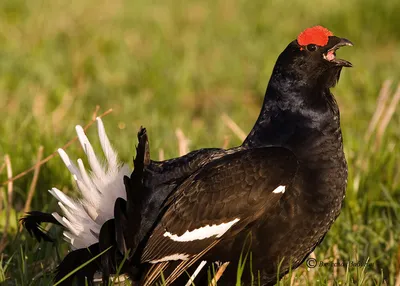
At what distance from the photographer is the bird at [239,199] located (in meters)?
3.98

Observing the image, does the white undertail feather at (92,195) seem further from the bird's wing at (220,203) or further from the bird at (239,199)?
the bird's wing at (220,203)

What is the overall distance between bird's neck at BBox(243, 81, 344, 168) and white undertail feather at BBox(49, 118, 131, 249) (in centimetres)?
65

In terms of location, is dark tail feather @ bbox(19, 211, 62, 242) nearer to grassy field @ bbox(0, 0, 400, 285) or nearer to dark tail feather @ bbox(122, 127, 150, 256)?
grassy field @ bbox(0, 0, 400, 285)

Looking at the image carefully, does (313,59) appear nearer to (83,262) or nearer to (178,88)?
(83,262)

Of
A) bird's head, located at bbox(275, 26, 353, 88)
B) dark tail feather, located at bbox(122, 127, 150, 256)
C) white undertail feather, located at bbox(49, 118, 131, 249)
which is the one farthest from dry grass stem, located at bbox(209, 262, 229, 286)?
bird's head, located at bbox(275, 26, 353, 88)

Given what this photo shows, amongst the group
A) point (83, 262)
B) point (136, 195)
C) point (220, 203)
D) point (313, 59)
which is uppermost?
point (313, 59)

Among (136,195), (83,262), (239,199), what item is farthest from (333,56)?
(83,262)

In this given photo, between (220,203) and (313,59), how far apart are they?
943 mm

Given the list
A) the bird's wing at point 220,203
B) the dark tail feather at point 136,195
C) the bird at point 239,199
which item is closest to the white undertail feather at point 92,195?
the bird at point 239,199

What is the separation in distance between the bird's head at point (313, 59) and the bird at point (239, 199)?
116 millimetres

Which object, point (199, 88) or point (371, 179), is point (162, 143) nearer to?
point (371, 179)

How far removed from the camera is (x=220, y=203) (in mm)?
3984

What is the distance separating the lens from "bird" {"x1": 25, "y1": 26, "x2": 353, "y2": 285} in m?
3.98

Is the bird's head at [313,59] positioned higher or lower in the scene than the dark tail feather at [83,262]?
higher
